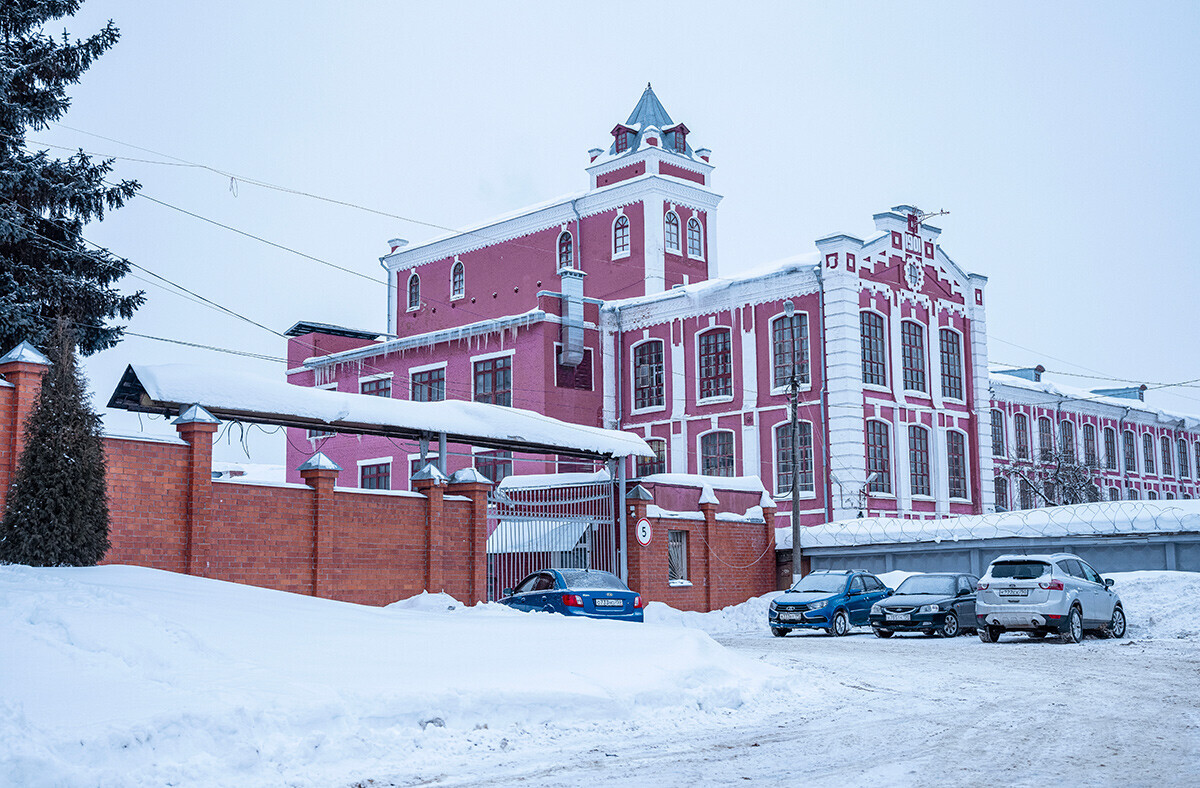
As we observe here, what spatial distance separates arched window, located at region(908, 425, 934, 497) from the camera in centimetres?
3872

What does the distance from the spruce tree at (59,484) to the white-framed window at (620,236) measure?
32.8 metres

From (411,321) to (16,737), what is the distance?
45837 mm

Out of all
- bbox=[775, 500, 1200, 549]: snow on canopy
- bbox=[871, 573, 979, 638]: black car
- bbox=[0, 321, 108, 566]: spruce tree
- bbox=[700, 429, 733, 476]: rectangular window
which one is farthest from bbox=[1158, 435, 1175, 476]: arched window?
bbox=[0, 321, 108, 566]: spruce tree

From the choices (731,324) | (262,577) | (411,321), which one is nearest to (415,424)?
(262,577)

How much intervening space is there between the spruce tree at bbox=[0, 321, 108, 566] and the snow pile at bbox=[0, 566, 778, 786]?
0.75 meters

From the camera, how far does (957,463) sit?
40.5 meters

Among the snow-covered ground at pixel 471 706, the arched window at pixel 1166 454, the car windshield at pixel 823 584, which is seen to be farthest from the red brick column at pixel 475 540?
the arched window at pixel 1166 454

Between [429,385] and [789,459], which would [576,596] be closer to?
[789,459]

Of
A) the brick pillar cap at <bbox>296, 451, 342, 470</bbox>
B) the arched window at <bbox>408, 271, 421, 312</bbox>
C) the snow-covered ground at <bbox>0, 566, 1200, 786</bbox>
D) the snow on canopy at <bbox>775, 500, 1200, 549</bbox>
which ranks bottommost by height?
the snow-covered ground at <bbox>0, 566, 1200, 786</bbox>

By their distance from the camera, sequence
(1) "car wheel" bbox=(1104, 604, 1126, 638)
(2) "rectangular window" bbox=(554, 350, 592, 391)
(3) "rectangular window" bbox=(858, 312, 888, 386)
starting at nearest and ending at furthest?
(1) "car wheel" bbox=(1104, 604, 1126, 638) < (3) "rectangular window" bbox=(858, 312, 888, 386) < (2) "rectangular window" bbox=(554, 350, 592, 391)

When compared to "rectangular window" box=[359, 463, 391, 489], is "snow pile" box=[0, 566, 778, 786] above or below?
below

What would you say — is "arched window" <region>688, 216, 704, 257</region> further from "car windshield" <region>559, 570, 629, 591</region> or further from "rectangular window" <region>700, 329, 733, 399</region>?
"car windshield" <region>559, 570, 629, 591</region>

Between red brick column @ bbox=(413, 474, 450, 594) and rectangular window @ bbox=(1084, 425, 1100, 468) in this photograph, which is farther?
rectangular window @ bbox=(1084, 425, 1100, 468)

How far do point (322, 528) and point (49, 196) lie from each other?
405 inches
